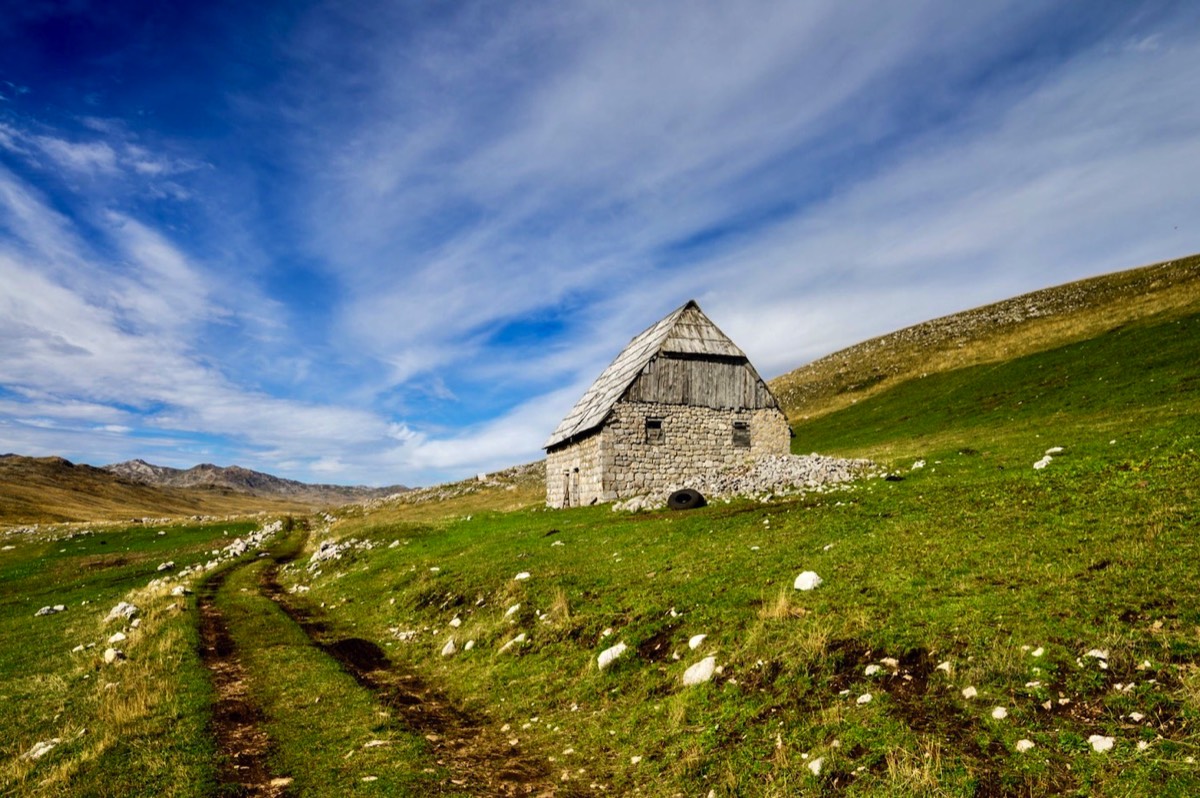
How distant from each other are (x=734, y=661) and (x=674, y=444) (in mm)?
25201

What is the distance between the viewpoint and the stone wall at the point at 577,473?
3288 centimetres

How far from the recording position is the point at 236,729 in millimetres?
9445

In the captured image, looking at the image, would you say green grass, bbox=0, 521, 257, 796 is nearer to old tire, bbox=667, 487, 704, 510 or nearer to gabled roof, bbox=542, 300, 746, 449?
old tire, bbox=667, 487, 704, 510

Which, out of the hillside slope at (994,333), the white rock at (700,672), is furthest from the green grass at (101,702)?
the hillside slope at (994,333)

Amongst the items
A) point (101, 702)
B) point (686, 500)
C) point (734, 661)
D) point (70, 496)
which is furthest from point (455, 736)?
point (70, 496)

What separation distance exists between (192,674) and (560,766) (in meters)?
9.23

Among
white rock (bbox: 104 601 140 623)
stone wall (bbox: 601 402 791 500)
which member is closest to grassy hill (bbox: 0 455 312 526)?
white rock (bbox: 104 601 140 623)

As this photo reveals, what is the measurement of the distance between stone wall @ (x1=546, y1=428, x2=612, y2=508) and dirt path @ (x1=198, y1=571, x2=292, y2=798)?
19754 millimetres

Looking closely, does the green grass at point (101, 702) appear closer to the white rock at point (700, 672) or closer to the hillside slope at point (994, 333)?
the white rock at point (700, 672)

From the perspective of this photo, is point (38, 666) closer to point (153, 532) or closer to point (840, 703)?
point (840, 703)

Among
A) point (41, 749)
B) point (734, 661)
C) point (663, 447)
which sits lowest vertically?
point (41, 749)

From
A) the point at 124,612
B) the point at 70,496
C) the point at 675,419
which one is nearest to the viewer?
the point at 124,612

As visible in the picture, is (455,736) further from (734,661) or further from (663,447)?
(663,447)

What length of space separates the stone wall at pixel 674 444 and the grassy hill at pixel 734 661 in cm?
1034
